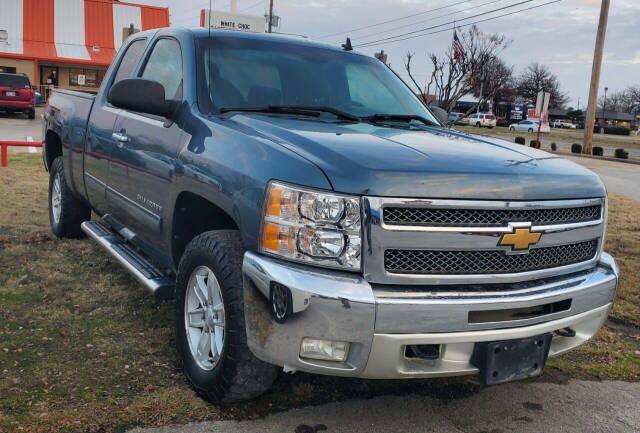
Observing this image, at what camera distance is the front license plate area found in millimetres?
2643

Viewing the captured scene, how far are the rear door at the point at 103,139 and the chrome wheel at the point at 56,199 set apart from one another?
117 cm

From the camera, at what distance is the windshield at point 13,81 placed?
2470 cm

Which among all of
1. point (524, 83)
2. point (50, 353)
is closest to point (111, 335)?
point (50, 353)

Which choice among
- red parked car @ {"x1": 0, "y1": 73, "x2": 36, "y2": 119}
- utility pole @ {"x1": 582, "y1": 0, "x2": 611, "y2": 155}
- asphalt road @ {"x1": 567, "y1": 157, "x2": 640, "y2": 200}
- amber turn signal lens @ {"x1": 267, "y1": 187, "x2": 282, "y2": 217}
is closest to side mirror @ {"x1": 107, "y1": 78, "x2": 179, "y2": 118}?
amber turn signal lens @ {"x1": 267, "y1": 187, "x2": 282, "y2": 217}

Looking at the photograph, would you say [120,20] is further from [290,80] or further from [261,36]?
[290,80]

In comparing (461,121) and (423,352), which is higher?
(461,121)

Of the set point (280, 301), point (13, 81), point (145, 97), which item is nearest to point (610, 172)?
point (145, 97)

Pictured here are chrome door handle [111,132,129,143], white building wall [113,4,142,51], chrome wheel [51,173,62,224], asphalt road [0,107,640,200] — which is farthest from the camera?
white building wall [113,4,142,51]

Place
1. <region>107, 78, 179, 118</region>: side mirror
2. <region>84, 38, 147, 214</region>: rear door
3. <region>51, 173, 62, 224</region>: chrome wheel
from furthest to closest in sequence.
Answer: <region>51, 173, 62, 224</region>: chrome wheel
<region>84, 38, 147, 214</region>: rear door
<region>107, 78, 179, 118</region>: side mirror

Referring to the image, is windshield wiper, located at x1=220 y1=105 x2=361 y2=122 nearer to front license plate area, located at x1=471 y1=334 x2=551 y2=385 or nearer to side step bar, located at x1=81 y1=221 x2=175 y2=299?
side step bar, located at x1=81 y1=221 x2=175 y2=299

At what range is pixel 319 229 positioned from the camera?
2521mm

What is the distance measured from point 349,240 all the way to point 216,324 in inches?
35.7

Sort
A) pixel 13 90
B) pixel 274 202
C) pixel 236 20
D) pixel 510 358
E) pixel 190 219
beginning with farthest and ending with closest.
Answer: pixel 13 90 < pixel 236 20 < pixel 190 219 < pixel 510 358 < pixel 274 202

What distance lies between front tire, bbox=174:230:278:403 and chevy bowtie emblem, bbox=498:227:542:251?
115 centimetres
